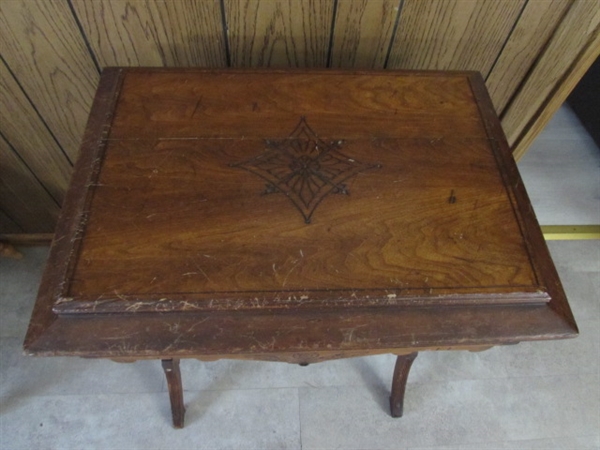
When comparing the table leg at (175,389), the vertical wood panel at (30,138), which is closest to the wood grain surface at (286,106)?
the vertical wood panel at (30,138)

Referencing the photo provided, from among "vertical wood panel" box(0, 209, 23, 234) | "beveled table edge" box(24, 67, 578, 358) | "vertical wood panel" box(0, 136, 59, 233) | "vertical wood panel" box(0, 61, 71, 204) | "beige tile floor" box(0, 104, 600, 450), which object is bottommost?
"beige tile floor" box(0, 104, 600, 450)

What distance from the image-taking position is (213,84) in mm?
805

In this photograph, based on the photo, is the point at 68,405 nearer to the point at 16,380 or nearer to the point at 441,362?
the point at 16,380


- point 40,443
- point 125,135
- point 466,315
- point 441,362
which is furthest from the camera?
point 441,362

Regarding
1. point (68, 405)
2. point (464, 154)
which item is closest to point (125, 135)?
point (464, 154)

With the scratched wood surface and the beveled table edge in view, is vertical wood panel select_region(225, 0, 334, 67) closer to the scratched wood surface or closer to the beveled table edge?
the scratched wood surface

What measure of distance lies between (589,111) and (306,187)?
4.93 ft

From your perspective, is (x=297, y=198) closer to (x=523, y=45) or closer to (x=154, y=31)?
(x=154, y=31)

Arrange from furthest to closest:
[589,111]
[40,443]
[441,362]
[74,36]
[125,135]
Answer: [589,111] → [441,362] → [40,443] → [74,36] → [125,135]

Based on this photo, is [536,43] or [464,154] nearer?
[464,154]

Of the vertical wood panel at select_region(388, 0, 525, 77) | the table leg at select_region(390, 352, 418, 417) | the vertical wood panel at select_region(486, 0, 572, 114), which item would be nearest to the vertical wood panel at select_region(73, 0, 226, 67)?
the vertical wood panel at select_region(388, 0, 525, 77)

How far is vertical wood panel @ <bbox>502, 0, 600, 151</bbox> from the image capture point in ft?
2.91

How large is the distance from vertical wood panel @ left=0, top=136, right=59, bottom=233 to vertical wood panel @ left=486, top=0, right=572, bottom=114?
46.8 inches

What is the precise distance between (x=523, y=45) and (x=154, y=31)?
78 centimetres
